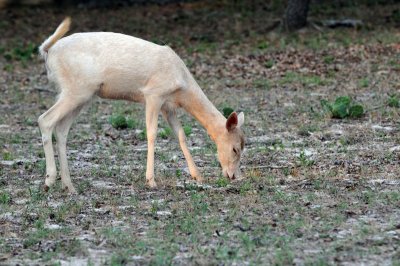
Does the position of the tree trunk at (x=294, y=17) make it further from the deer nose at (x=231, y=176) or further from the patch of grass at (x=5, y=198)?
the patch of grass at (x=5, y=198)

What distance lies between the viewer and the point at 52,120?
10.1m

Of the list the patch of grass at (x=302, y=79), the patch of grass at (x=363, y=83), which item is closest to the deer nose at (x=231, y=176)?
the patch of grass at (x=363, y=83)

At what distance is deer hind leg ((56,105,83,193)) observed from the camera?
9.93 meters

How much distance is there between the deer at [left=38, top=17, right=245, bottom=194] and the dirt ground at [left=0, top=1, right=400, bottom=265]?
319 millimetres

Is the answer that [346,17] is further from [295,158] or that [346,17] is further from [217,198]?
[217,198]

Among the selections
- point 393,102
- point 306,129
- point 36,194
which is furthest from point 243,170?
point 393,102

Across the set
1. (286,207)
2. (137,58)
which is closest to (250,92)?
(137,58)

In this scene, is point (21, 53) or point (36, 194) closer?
point (36, 194)

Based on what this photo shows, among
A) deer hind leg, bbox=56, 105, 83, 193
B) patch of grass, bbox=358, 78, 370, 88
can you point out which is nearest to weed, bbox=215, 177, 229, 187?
deer hind leg, bbox=56, 105, 83, 193

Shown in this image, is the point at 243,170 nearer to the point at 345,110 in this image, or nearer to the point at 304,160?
the point at 304,160

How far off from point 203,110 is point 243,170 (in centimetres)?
92

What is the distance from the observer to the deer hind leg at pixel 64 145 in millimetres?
9930

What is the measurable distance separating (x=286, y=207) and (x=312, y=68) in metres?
10.9

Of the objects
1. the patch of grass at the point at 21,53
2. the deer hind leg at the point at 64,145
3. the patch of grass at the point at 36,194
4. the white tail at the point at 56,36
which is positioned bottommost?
the patch of grass at the point at 21,53
